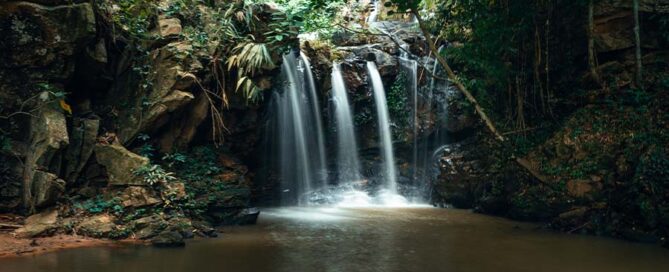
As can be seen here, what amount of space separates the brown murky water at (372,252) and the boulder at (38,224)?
2.72ft

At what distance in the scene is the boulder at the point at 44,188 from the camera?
7.26 m

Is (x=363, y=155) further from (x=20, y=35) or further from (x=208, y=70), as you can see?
(x=20, y=35)

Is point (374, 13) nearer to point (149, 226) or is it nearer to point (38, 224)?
point (149, 226)

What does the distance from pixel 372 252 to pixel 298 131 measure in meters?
6.57

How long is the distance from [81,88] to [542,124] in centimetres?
991

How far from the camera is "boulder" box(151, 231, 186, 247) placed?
7.01 m

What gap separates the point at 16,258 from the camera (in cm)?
594

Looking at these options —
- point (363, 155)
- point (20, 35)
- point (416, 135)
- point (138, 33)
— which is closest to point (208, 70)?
point (138, 33)

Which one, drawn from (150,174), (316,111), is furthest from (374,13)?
(150,174)

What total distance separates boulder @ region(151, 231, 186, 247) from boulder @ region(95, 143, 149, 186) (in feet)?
4.12

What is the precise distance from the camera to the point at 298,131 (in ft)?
43.0

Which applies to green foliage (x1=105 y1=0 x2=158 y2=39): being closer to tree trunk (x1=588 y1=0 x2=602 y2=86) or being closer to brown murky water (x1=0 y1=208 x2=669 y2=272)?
brown murky water (x1=0 y1=208 x2=669 y2=272)

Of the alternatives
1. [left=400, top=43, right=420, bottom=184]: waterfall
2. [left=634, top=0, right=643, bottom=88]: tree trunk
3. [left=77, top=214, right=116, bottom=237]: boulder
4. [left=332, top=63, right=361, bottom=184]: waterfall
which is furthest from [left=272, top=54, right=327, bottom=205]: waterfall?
[left=634, top=0, right=643, bottom=88]: tree trunk

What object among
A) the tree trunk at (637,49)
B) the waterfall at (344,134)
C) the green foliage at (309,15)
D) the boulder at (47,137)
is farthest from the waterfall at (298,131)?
the tree trunk at (637,49)
